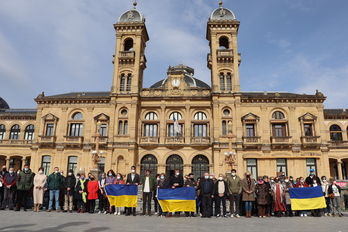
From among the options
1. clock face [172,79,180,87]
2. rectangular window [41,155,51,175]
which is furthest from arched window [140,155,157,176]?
rectangular window [41,155,51,175]

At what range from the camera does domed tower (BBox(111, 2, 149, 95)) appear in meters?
33.1

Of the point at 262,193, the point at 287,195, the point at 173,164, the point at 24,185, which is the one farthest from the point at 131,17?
Result: the point at 287,195

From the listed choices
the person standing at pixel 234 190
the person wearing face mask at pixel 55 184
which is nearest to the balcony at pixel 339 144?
the person standing at pixel 234 190

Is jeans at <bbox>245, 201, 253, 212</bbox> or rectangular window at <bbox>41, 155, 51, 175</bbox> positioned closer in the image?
jeans at <bbox>245, 201, 253, 212</bbox>

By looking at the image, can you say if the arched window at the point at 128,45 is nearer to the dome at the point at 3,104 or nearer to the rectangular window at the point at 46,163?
the rectangular window at the point at 46,163

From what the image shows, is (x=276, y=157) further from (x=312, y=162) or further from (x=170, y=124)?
(x=170, y=124)

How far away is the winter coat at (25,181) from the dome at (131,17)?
27.0m

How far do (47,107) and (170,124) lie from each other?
Result: 52.8 ft

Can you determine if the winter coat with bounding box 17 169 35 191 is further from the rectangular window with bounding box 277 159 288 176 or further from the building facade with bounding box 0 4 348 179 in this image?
the rectangular window with bounding box 277 159 288 176

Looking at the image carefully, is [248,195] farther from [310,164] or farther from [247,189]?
[310,164]

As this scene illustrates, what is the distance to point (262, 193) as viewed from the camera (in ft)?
43.0

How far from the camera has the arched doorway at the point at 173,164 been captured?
30953mm

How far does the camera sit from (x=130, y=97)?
32219mm

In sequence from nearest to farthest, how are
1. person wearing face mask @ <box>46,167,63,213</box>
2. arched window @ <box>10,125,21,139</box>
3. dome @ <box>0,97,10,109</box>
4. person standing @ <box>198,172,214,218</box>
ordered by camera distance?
person standing @ <box>198,172,214,218</box>
person wearing face mask @ <box>46,167,63,213</box>
arched window @ <box>10,125,21,139</box>
dome @ <box>0,97,10,109</box>
